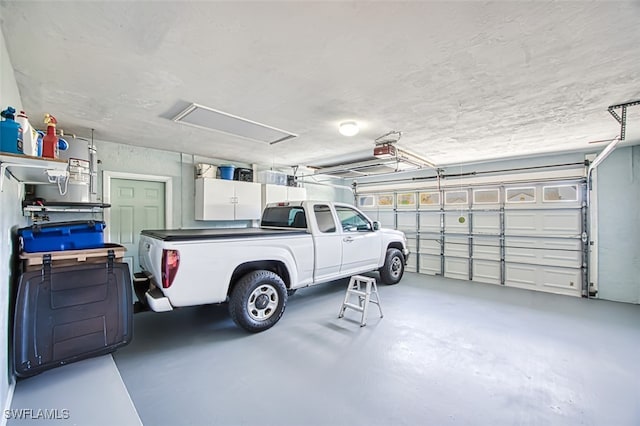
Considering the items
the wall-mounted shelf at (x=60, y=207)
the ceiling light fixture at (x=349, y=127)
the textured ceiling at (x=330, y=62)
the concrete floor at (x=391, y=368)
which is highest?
the textured ceiling at (x=330, y=62)

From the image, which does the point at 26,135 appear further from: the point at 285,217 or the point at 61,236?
the point at 285,217

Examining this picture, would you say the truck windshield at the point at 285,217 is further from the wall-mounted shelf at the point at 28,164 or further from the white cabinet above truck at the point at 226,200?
the wall-mounted shelf at the point at 28,164

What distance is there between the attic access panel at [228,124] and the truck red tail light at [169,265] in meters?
1.55

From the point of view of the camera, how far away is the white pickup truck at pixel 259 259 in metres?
2.71

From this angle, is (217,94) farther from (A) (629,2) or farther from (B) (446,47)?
(A) (629,2)

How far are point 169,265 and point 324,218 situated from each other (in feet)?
7.32

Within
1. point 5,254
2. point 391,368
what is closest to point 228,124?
point 5,254

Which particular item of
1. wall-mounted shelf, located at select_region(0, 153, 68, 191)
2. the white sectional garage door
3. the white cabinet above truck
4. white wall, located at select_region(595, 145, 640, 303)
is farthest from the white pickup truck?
white wall, located at select_region(595, 145, 640, 303)

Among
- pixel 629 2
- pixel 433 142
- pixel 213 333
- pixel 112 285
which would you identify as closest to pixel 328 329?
pixel 213 333

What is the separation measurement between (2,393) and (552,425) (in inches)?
145

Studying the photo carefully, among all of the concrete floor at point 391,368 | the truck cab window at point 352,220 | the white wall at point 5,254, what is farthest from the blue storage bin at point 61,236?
the truck cab window at point 352,220

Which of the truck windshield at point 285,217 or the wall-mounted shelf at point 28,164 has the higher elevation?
the wall-mounted shelf at point 28,164

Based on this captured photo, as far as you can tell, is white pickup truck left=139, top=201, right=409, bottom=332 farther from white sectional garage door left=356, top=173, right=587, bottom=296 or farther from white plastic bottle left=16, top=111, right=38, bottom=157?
white sectional garage door left=356, top=173, right=587, bottom=296

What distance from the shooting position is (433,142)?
4.42 meters
